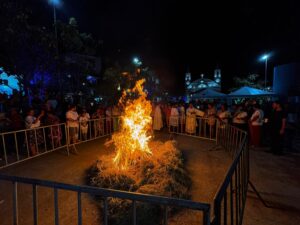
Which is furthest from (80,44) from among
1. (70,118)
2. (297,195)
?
(297,195)

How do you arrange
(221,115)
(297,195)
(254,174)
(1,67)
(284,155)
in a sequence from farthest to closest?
(1,67), (221,115), (284,155), (254,174), (297,195)

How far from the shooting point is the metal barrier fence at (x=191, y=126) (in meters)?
11.1

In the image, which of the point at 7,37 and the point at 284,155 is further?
the point at 7,37

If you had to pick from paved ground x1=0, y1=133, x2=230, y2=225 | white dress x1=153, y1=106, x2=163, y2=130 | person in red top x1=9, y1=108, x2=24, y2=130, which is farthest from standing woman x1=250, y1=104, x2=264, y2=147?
person in red top x1=9, y1=108, x2=24, y2=130

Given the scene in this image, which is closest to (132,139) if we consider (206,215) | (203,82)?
(206,215)

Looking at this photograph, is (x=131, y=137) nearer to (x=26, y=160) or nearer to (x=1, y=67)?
(x=26, y=160)

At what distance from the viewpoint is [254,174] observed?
5820mm

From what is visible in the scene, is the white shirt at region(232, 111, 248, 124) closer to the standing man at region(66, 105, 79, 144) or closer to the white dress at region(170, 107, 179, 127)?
the white dress at region(170, 107, 179, 127)

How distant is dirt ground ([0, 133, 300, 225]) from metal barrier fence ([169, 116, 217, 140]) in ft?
8.13

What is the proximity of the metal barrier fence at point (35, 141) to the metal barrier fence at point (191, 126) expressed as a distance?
176 inches

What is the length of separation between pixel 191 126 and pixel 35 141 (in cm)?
784

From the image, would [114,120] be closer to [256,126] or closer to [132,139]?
[132,139]

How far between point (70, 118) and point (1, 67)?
714 centimetres

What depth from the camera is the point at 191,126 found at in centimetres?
1166
